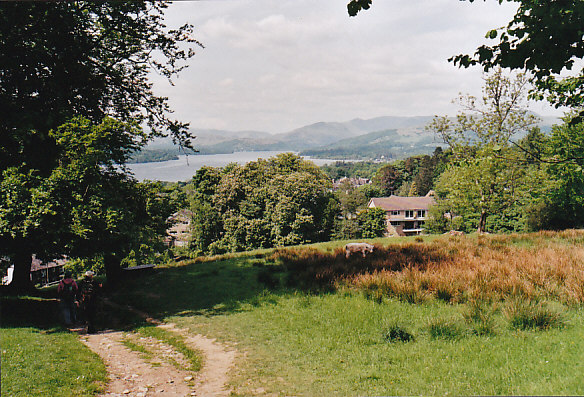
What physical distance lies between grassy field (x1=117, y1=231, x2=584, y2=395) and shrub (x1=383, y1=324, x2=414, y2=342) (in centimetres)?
3

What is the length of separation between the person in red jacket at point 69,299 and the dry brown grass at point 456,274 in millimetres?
7650

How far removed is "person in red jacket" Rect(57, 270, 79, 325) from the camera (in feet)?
37.6

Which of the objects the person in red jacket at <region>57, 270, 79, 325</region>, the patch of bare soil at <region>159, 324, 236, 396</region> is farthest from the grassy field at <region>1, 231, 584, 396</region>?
the person in red jacket at <region>57, 270, 79, 325</region>

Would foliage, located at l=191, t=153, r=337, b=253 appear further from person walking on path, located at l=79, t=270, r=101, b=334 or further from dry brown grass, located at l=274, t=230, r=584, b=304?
person walking on path, located at l=79, t=270, r=101, b=334

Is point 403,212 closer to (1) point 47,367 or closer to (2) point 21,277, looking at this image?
(2) point 21,277

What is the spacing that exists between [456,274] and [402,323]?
3.34m

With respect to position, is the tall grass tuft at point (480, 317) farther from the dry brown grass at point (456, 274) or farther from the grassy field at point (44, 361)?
the grassy field at point (44, 361)

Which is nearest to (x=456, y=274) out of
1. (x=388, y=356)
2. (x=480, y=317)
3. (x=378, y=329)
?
(x=480, y=317)

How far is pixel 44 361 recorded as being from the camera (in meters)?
7.30

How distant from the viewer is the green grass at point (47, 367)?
6074 mm

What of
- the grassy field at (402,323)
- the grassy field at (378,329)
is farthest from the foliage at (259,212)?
the grassy field at (378,329)

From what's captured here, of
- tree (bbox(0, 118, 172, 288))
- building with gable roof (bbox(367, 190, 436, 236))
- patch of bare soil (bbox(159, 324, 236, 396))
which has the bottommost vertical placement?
building with gable roof (bbox(367, 190, 436, 236))

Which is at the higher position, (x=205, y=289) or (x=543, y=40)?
(x=543, y=40)

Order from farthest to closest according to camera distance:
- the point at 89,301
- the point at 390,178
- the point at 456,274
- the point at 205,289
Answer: the point at 390,178, the point at 205,289, the point at 89,301, the point at 456,274
